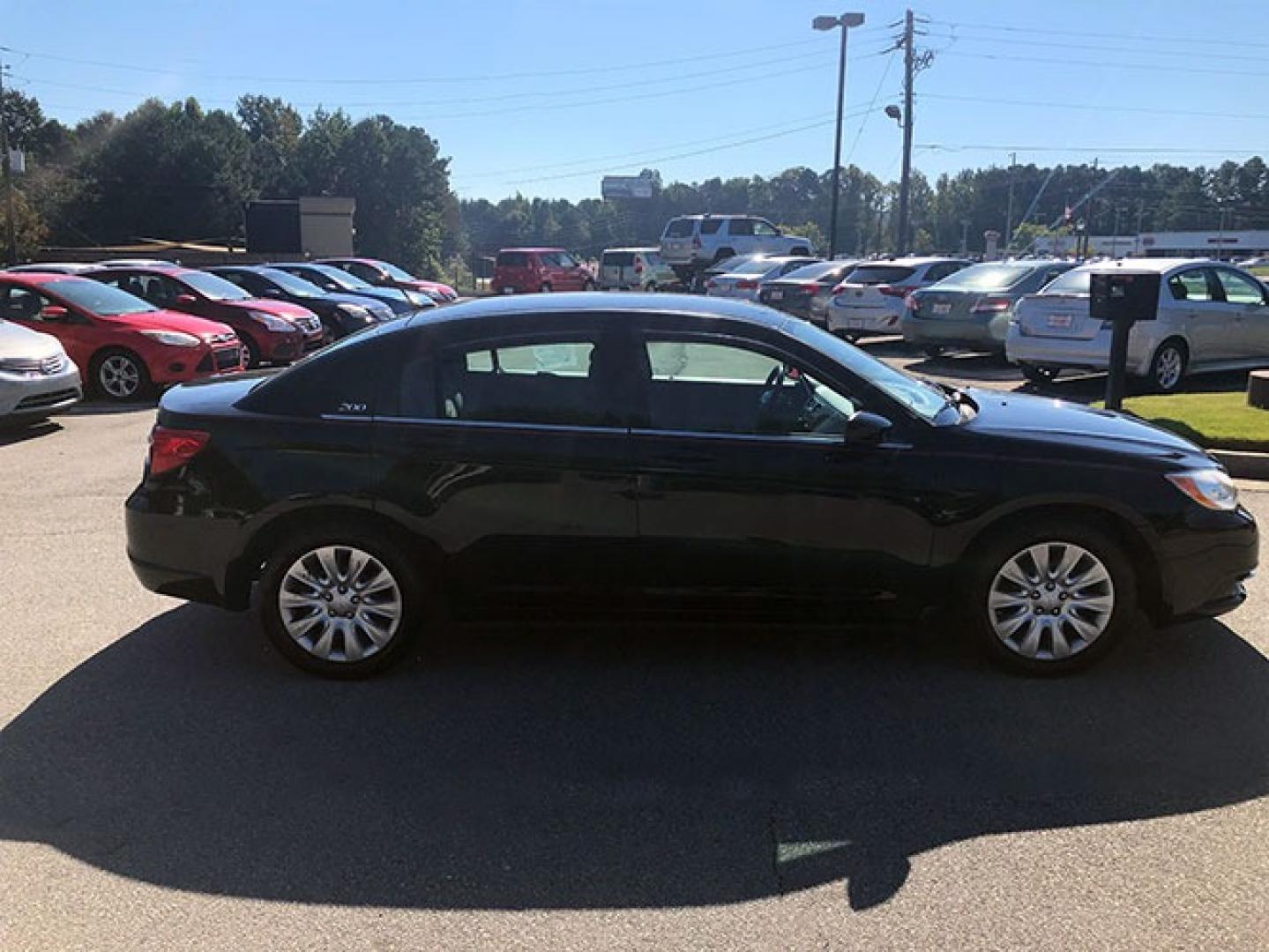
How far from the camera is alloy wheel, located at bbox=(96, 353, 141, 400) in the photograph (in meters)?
12.8

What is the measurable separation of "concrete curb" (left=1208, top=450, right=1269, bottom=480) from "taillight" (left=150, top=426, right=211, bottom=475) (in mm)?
7423

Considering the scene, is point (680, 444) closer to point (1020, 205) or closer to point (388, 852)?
point (388, 852)

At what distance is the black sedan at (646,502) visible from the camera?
14.5ft

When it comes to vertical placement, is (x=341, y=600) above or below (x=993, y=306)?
below

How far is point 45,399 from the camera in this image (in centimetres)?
1047

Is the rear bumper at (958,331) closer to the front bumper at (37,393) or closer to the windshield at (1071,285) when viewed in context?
the windshield at (1071,285)

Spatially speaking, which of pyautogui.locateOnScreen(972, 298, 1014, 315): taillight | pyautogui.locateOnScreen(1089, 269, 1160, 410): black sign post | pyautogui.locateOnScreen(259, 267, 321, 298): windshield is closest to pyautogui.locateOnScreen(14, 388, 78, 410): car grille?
pyautogui.locateOnScreen(259, 267, 321, 298): windshield

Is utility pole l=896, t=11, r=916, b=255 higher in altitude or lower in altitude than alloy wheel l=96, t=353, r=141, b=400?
higher

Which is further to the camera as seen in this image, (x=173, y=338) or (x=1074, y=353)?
(x=173, y=338)

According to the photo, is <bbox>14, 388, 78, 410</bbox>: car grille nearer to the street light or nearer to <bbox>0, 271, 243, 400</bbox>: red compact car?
<bbox>0, 271, 243, 400</bbox>: red compact car

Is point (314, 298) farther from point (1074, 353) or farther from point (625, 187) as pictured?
point (625, 187)

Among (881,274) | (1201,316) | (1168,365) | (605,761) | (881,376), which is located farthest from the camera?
(881,274)

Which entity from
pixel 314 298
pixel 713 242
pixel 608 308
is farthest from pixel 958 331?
pixel 713 242

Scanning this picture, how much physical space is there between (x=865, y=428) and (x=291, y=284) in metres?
16.1
